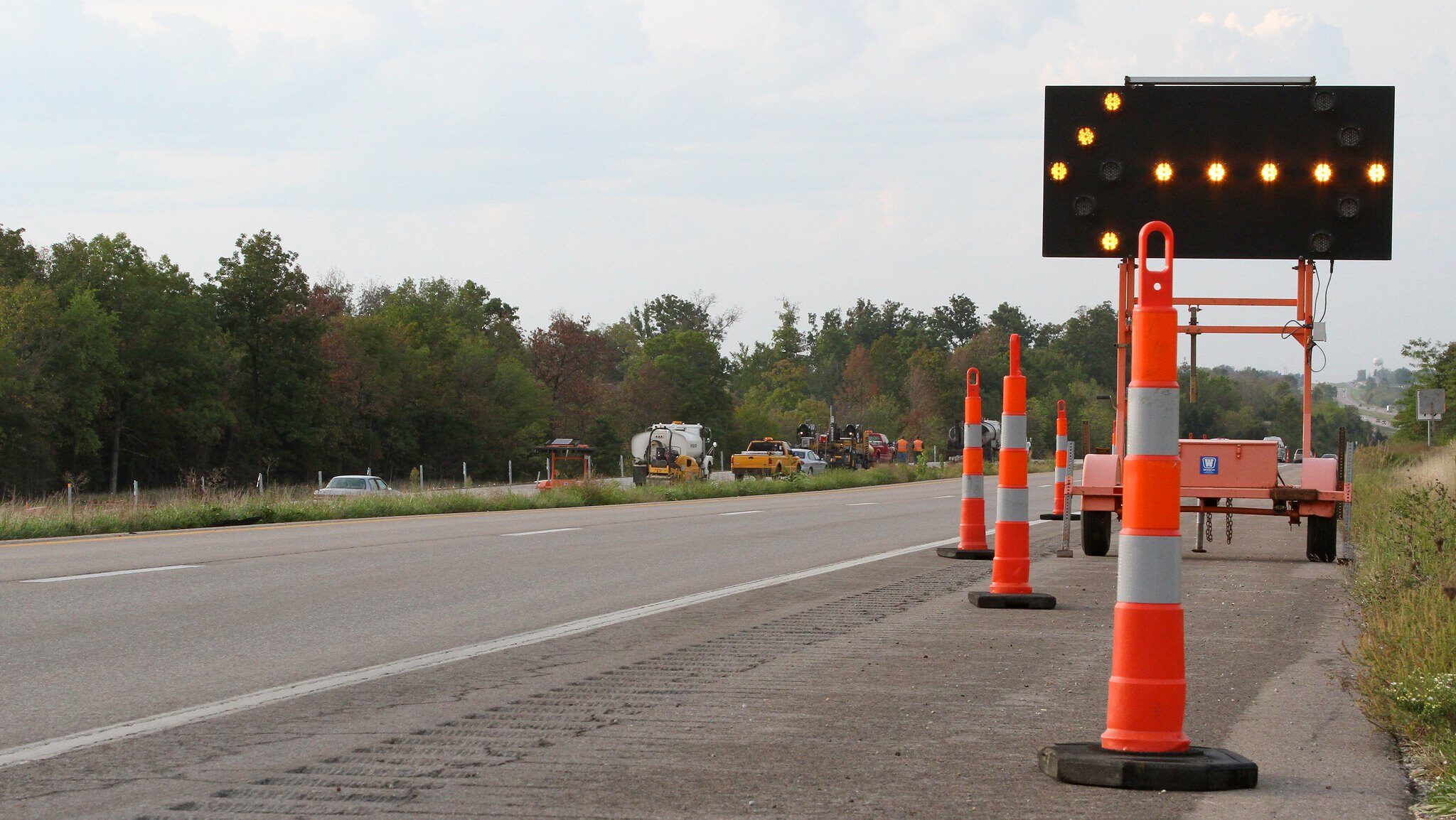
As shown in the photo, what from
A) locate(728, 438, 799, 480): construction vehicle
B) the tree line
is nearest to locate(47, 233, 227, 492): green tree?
the tree line

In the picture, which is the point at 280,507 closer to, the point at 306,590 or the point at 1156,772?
the point at 306,590

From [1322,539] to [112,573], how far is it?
11015 mm

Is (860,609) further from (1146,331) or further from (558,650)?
(1146,331)

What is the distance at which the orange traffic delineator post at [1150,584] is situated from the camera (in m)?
4.86

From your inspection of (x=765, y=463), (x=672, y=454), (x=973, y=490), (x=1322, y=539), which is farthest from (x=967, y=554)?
(x=765, y=463)

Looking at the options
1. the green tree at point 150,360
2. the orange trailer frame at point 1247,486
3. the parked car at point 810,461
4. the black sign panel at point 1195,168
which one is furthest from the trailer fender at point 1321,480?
the green tree at point 150,360

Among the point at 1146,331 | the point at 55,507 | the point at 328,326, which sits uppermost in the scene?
the point at 328,326

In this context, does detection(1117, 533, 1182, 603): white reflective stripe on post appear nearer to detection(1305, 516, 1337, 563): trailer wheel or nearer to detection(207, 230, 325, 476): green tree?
detection(1305, 516, 1337, 563): trailer wheel

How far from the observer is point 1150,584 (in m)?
4.96

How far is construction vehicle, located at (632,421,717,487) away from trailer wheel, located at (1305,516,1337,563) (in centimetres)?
3403

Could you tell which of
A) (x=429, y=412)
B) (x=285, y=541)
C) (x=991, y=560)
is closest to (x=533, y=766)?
(x=991, y=560)

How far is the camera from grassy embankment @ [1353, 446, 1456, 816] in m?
5.09

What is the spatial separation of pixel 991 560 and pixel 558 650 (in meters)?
6.83

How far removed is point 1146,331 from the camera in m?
5.02
